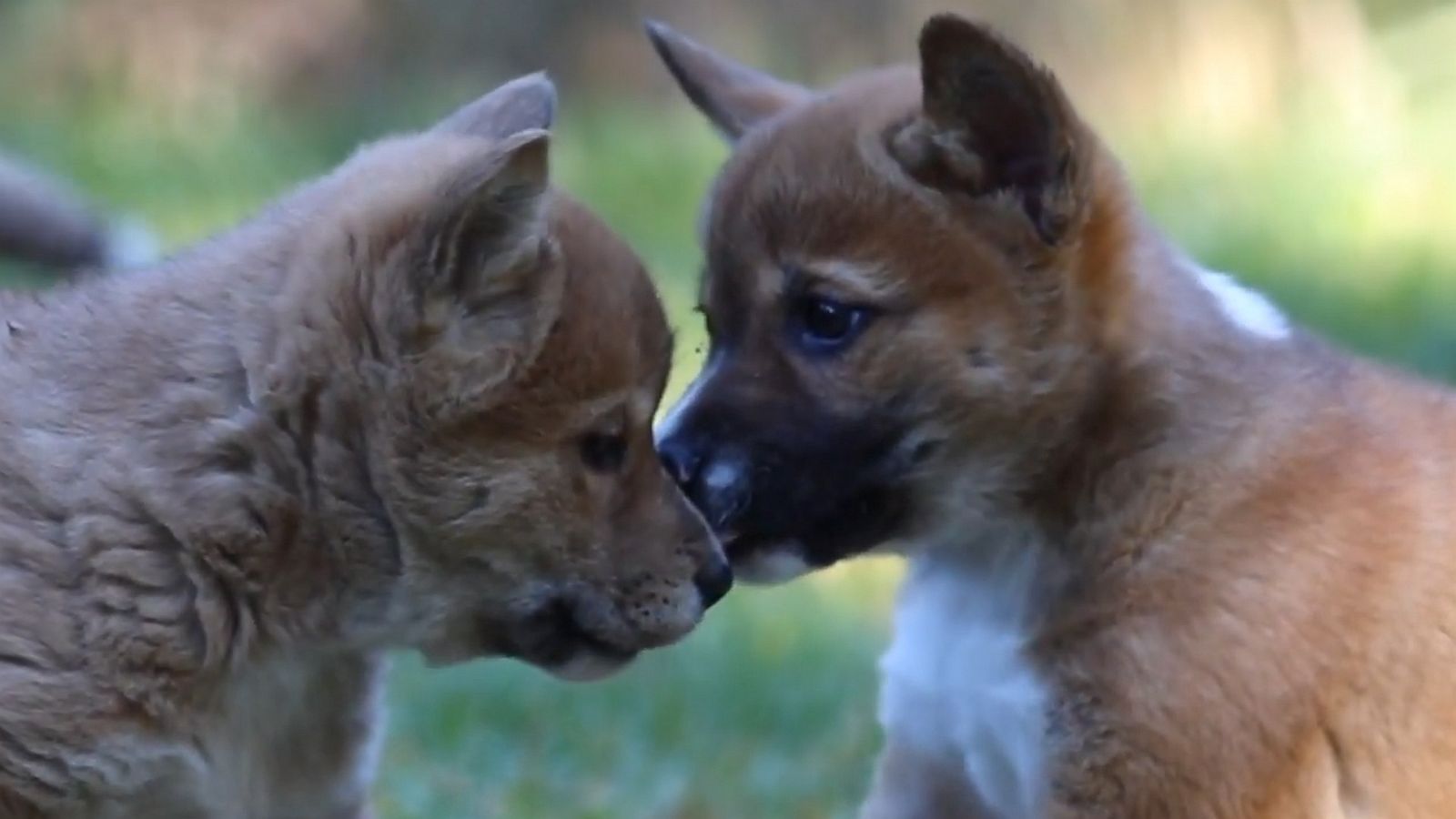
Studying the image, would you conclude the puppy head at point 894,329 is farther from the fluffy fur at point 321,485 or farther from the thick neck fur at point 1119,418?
the fluffy fur at point 321,485

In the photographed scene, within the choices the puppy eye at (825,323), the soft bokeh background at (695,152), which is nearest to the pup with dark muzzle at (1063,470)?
the puppy eye at (825,323)

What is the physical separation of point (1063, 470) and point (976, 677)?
0.40 meters

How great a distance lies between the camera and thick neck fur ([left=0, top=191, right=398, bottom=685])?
→ 14.4ft

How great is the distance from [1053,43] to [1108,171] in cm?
1003

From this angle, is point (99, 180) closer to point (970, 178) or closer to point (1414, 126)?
point (1414, 126)

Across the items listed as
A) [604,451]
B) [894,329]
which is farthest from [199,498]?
[894,329]

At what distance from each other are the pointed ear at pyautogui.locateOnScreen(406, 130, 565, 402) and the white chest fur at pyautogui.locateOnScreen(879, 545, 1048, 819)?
3.17 feet

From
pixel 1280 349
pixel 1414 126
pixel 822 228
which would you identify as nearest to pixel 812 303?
pixel 822 228

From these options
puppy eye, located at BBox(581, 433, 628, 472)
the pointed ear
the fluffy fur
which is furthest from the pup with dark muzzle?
the pointed ear

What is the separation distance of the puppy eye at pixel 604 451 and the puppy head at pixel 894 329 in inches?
4.9

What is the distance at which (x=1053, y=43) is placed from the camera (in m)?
14.7

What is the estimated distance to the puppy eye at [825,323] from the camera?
469 centimetres

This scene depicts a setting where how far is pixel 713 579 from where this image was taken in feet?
15.2

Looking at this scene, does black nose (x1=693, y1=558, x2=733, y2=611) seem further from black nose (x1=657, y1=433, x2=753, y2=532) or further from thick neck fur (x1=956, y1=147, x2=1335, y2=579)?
thick neck fur (x1=956, y1=147, x2=1335, y2=579)
